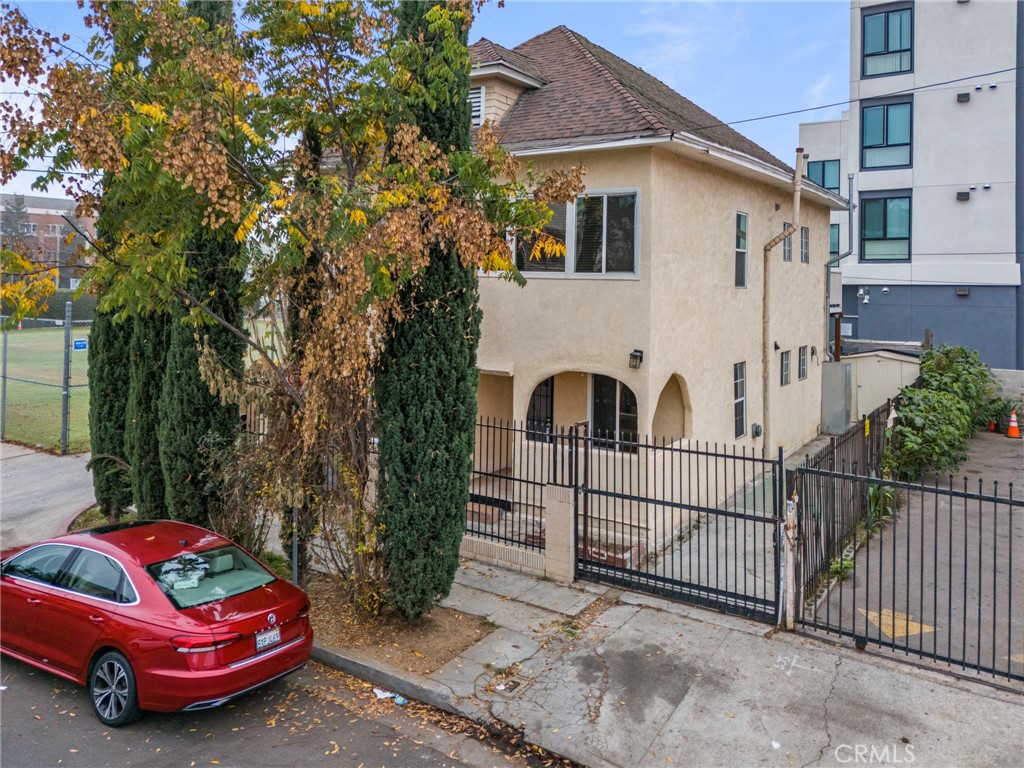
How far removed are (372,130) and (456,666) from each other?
5.54 m

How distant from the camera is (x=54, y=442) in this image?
18.0 meters

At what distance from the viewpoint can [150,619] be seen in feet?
20.3

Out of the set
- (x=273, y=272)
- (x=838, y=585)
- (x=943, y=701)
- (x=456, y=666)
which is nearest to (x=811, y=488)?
(x=838, y=585)

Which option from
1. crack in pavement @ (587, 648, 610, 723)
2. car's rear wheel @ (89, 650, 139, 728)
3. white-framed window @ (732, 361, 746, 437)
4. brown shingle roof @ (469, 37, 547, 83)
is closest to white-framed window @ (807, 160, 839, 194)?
white-framed window @ (732, 361, 746, 437)

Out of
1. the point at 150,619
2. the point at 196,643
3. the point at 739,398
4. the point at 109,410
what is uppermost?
the point at 739,398

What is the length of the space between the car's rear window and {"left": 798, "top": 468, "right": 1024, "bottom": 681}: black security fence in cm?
555

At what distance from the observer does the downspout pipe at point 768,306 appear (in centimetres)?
1463

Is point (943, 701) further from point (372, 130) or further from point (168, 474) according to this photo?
point (168, 474)

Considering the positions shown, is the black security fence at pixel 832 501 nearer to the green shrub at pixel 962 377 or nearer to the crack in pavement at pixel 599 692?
the crack in pavement at pixel 599 692

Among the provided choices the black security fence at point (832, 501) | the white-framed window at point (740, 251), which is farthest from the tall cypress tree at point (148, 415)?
the white-framed window at point (740, 251)

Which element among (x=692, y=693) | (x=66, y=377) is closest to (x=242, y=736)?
(x=692, y=693)

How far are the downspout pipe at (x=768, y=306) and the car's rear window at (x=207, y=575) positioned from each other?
33.6ft

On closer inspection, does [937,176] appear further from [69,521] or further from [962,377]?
[69,521]

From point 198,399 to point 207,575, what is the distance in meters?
3.31
